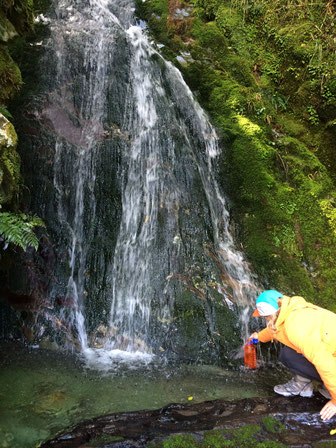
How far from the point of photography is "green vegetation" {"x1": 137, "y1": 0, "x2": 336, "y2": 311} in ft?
19.4

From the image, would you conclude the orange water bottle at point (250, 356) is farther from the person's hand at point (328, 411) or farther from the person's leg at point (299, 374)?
the person's hand at point (328, 411)

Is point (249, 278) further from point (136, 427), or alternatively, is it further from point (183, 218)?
point (136, 427)

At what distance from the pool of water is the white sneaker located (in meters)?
0.30

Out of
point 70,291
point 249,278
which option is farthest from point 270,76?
point 70,291

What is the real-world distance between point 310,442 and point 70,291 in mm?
4105

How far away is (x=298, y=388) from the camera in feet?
12.5

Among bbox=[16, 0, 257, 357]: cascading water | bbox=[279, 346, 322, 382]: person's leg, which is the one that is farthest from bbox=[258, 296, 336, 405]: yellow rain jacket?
bbox=[16, 0, 257, 357]: cascading water

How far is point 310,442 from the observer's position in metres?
2.91

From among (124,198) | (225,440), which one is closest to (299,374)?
(225,440)

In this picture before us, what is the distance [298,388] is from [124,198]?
4082 mm

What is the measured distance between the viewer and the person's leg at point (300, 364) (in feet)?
11.8

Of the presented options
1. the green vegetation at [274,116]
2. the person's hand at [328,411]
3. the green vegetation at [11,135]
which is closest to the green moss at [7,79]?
the green vegetation at [11,135]

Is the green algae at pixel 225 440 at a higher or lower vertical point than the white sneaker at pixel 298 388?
lower

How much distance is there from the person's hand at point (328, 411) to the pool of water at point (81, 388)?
0.96 metres
